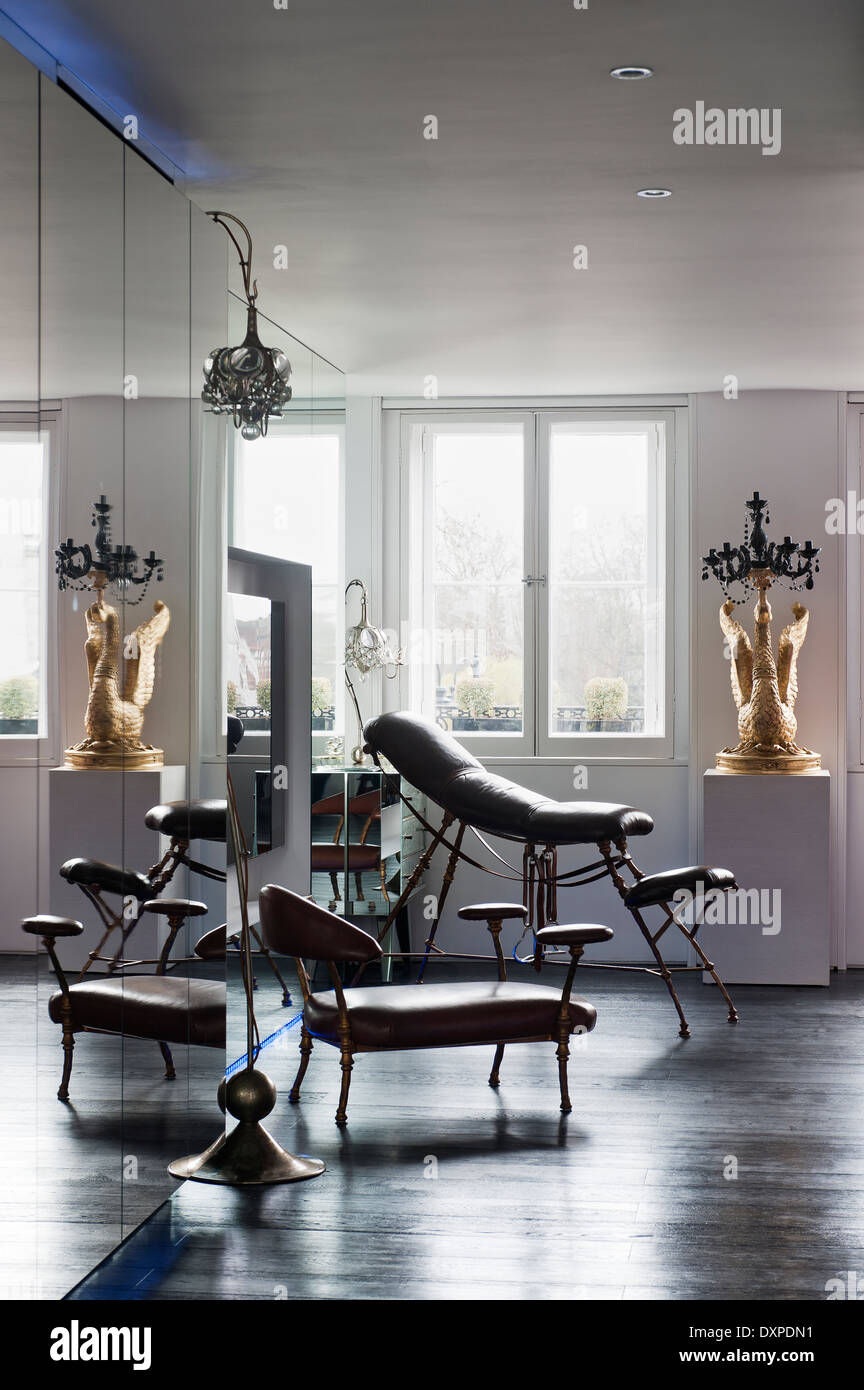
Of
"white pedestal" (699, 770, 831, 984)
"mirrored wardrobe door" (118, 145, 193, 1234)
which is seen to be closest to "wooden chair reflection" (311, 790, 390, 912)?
"white pedestal" (699, 770, 831, 984)

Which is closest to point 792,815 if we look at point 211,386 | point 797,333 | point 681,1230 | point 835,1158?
point 797,333

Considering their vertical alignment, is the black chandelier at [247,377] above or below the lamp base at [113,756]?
above

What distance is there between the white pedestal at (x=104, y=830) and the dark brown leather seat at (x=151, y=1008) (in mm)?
72

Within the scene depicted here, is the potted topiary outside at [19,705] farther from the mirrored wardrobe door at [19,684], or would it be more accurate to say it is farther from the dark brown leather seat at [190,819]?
the dark brown leather seat at [190,819]

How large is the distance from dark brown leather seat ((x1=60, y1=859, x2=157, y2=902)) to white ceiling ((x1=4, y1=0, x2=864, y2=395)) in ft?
5.59

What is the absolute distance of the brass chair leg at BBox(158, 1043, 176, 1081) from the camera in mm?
3463

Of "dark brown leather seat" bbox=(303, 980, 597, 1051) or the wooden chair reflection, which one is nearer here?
"dark brown leather seat" bbox=(303, 980, 597, 1051)

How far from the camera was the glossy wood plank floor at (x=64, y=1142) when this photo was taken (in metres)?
2.61

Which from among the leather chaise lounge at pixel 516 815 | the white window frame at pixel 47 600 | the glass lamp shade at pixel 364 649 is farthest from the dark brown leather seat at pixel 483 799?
the white window frame at pixel 47 600

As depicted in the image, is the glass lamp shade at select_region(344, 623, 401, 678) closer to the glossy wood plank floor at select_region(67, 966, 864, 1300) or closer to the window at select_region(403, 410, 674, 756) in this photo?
the window at select_region(403, 410, 674, 756)

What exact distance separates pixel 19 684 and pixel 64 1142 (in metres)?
0.89

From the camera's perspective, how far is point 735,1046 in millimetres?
5633

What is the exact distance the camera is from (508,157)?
3711 mm

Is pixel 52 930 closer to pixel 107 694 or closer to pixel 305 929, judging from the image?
pixel 107 694
